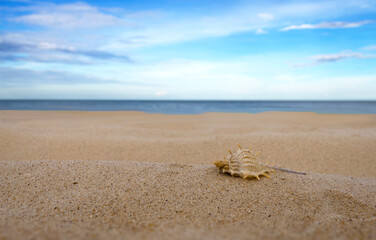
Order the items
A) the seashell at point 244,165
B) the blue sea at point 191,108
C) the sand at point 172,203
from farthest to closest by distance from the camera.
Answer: the blue sea at point 191,108 → the seashell at point 244,165 → the sand at point 172,203

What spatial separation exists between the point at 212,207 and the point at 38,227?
1.49m

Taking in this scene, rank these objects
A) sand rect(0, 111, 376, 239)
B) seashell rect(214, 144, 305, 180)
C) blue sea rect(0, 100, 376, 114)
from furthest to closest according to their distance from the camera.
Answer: blue sea rect(0, 100, 376, 114)
seashell rect(214, 144, 305, 180)
sand rect(0, 111, 376, 239)

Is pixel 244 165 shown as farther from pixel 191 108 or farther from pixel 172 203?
pixel 191 108

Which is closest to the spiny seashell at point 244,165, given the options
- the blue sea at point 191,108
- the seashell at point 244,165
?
the seashell at point 244,165

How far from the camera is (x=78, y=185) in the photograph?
3.29m

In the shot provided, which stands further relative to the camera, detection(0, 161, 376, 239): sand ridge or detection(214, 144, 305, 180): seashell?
detection(214, 144, 305, 180): seashell

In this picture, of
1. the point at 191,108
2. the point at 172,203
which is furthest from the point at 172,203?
the point at 191,108

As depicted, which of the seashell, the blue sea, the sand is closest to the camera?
the sand

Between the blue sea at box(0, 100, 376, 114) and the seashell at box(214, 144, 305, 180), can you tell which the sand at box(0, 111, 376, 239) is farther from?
the blue sea at box(0, 100, 376, 114)

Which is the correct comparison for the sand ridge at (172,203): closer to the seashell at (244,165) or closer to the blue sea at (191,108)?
the seashell at (244,165)

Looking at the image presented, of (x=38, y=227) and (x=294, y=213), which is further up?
(x=38, y=227)

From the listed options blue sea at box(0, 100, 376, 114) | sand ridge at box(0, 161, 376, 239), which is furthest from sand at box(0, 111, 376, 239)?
blue sea at box(0, 100, 376, 114)

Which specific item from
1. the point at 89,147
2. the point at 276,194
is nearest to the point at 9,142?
the point at 89,147

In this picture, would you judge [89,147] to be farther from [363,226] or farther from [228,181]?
[363,226]
